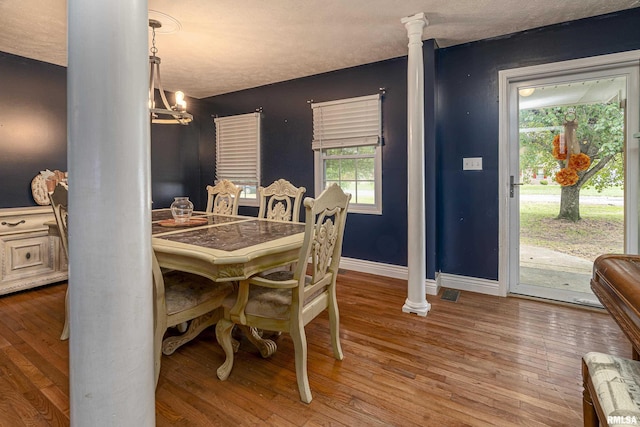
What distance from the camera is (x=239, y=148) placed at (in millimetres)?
4645

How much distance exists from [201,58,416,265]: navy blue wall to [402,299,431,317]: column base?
33.6 inches

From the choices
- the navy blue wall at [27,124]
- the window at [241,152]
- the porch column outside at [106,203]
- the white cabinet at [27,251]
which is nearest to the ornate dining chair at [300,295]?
the porch column outside at [106,203]

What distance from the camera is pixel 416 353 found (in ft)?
6.65

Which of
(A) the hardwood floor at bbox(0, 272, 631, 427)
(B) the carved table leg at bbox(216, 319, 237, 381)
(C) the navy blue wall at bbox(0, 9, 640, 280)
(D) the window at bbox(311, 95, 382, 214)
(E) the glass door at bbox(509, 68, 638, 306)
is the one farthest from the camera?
(D) the window at bbox(311, 95, 382, 214)

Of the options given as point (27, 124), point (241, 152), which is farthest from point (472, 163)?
point (27, 124)

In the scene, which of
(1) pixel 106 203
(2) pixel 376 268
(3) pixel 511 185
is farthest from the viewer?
(2) pixel 376 268

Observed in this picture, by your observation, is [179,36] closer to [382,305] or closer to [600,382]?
[382,305]

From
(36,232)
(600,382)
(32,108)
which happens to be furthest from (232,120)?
(600,382)

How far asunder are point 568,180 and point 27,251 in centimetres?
502

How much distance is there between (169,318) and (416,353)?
1458 millimetres

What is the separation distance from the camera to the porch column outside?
81 centimetres

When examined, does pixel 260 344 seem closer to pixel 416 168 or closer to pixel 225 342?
pixel 225 342

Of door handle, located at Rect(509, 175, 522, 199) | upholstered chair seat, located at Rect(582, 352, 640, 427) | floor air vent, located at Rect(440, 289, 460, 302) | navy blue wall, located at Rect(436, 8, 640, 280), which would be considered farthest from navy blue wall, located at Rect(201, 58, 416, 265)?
upholstered chair seat, located at Rect(582, 352, 640, 427)

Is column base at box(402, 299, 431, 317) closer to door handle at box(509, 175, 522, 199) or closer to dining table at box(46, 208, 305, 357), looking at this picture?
dining table at box(46, 208, 305, 357)
